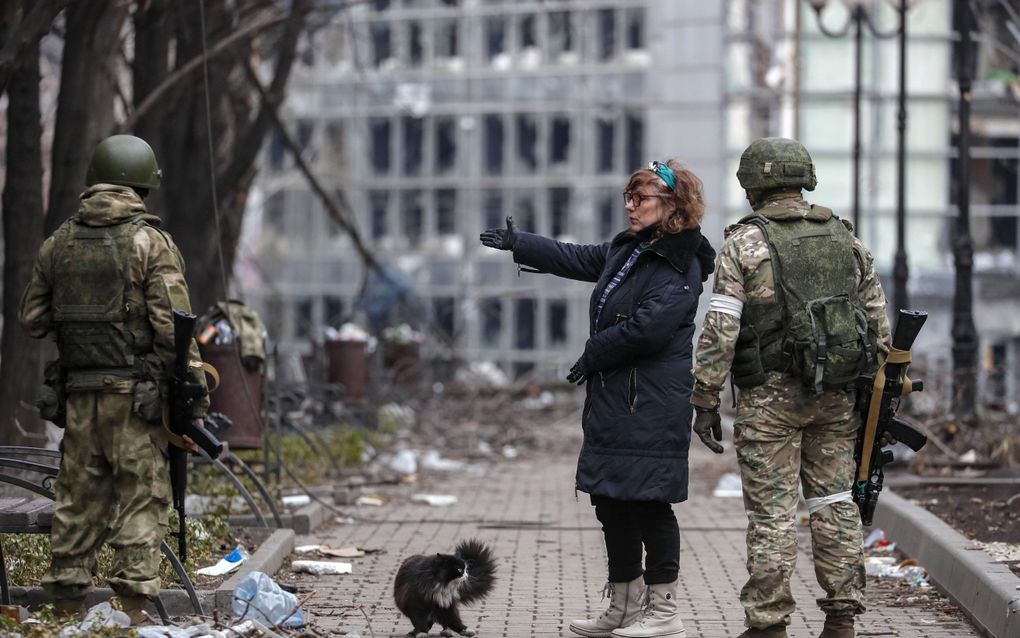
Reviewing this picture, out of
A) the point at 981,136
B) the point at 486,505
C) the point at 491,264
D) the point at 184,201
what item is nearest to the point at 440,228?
the point at 491,264

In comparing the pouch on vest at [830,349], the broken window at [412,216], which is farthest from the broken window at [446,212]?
the pouch on vest at [830,349]

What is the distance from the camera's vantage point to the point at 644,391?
7.07m

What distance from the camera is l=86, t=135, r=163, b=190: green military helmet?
7.11 metres

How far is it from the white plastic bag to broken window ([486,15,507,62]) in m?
44.2

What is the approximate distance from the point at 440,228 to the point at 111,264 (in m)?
44.6

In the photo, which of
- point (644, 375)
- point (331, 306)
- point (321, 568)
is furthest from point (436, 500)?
point (331, 306)

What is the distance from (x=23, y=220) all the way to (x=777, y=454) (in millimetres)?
7145

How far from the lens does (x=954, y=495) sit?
40.8 feet

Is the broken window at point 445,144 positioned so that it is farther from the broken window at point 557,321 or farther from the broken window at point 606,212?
the broken window at point 557,321

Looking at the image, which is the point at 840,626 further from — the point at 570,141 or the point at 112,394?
the point at 570,141

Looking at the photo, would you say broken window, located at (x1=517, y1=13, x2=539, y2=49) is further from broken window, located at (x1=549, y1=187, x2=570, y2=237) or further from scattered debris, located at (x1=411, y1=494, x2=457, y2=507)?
scattered debris, located at (x1=411, y1=494, x2=457, y2=507)

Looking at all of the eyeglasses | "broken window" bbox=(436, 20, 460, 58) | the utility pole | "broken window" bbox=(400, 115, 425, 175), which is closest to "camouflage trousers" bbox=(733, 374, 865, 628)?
the eyeglasses

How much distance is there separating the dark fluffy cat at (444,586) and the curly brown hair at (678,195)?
5.51 ft

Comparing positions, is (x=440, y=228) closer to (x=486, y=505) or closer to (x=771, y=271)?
(x=486, y=505)
